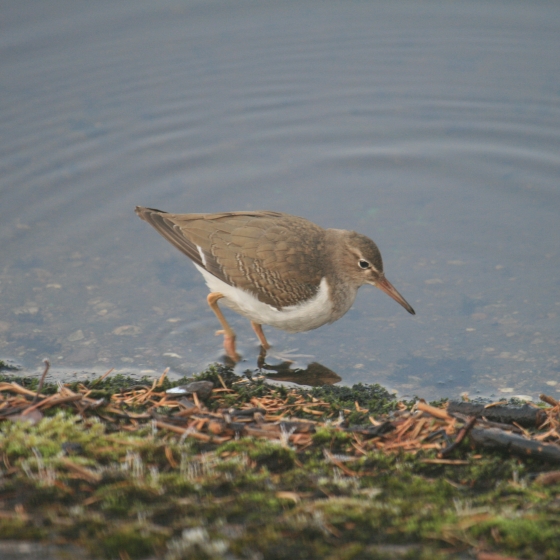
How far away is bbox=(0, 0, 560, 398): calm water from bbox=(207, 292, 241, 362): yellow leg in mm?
132

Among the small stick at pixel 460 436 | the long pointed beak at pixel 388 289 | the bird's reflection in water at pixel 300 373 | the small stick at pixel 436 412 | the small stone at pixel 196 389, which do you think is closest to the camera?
the small stick at pixel 460 436

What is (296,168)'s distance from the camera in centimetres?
993

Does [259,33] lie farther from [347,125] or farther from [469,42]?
[469,42]

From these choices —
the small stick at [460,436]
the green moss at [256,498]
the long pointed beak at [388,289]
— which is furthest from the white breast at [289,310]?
the small stick at [460,436]

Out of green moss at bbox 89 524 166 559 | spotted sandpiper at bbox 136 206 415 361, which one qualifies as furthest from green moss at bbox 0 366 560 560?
spotted sandpiper at bbox 136 206 415 361

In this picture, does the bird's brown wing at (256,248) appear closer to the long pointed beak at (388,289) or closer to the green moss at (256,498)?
the long pointed beak at (388,289)

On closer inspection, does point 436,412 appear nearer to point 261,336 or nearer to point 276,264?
point 276,264

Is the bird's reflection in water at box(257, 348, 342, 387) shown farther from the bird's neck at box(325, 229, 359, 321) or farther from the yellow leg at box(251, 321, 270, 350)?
the bird's neck at box(325, 229, 359, 321)

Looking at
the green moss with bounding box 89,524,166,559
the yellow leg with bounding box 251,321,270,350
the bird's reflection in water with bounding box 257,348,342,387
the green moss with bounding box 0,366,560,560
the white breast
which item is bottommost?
the bird's reflection in water with bounding box 257,348,342,387

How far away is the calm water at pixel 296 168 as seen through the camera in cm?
748

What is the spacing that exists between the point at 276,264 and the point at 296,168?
337cm

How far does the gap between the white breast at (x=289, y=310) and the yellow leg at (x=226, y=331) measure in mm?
315

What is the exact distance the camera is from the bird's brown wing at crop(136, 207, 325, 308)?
6.91 m

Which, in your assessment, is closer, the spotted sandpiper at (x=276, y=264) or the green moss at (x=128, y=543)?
the green moss at (x=128, y=543)
